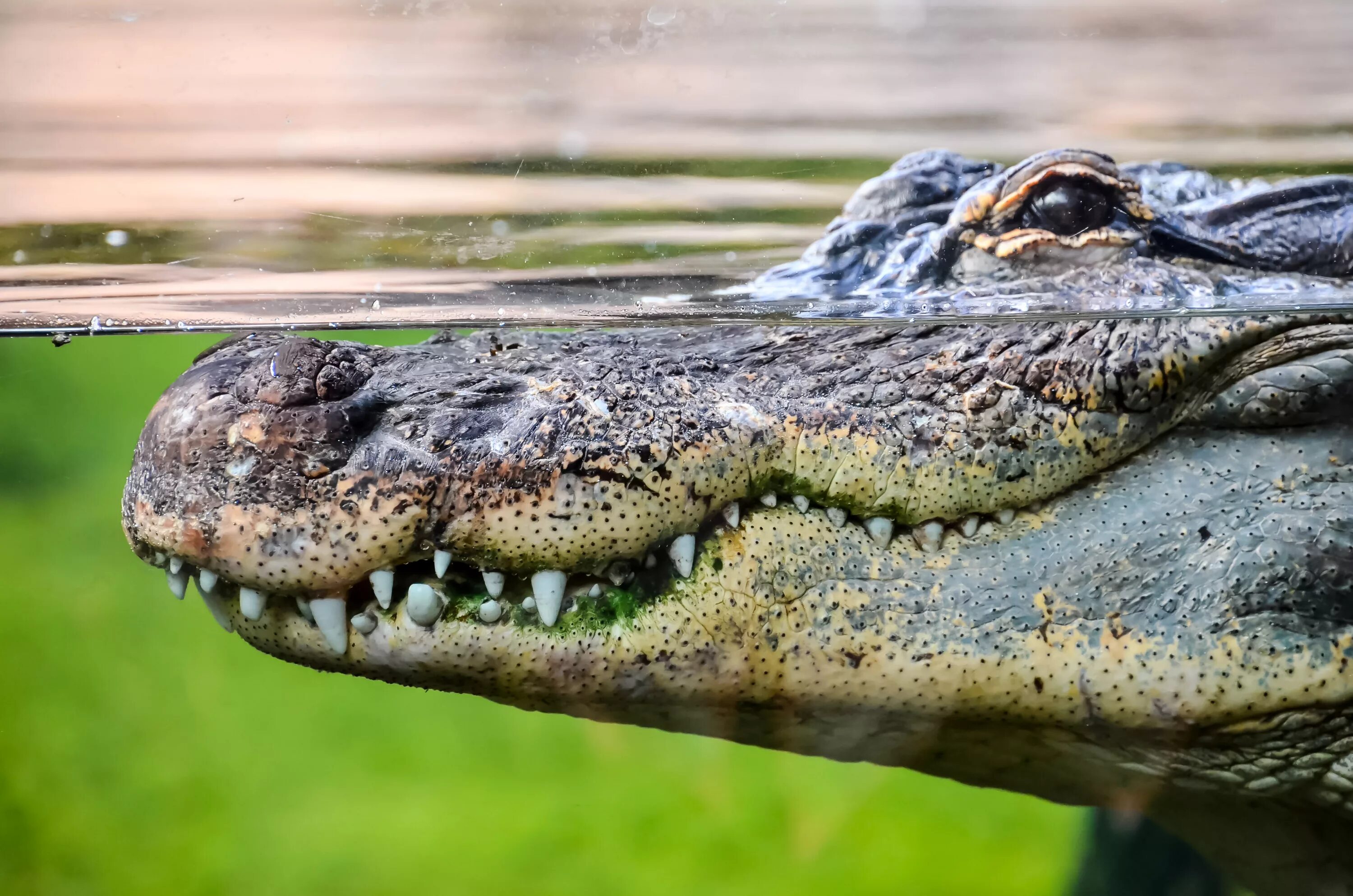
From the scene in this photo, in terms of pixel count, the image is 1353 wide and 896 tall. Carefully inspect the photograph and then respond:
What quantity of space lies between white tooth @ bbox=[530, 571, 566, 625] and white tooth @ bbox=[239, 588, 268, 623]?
38 cm

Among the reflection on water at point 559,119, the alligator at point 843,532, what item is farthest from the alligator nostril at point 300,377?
the reflection on water at point 559,119

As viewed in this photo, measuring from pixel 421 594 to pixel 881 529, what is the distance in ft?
2.21

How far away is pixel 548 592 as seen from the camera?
1.21 meters

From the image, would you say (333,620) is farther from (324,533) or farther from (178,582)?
(178,582)

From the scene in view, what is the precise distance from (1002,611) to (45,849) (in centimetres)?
306

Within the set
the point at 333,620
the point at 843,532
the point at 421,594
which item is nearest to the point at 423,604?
the point at 421,594

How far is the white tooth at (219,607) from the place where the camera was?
1285 millimetres

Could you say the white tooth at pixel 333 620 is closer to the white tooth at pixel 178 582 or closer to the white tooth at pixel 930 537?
the white tooth at pixel 178 582

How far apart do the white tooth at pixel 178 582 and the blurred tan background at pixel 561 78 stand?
1.89 ft

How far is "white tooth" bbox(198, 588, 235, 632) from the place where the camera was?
4.22 ft

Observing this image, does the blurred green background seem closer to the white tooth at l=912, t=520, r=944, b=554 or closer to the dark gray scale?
the white tooth at l=912, t=520, r=944, b=554

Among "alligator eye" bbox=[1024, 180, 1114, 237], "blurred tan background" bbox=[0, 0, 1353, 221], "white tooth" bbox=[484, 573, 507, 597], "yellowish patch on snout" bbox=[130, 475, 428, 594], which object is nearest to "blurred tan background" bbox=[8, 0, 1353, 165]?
"blurred tan background" bbox=[0, 0, 1353, 221]

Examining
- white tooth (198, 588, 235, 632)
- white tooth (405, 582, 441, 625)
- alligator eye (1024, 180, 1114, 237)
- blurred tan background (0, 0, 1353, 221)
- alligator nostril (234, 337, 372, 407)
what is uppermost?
blurred tan background (0, 0, 1353, 221)

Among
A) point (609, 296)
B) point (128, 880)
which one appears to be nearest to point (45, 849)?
point (128, 880)
